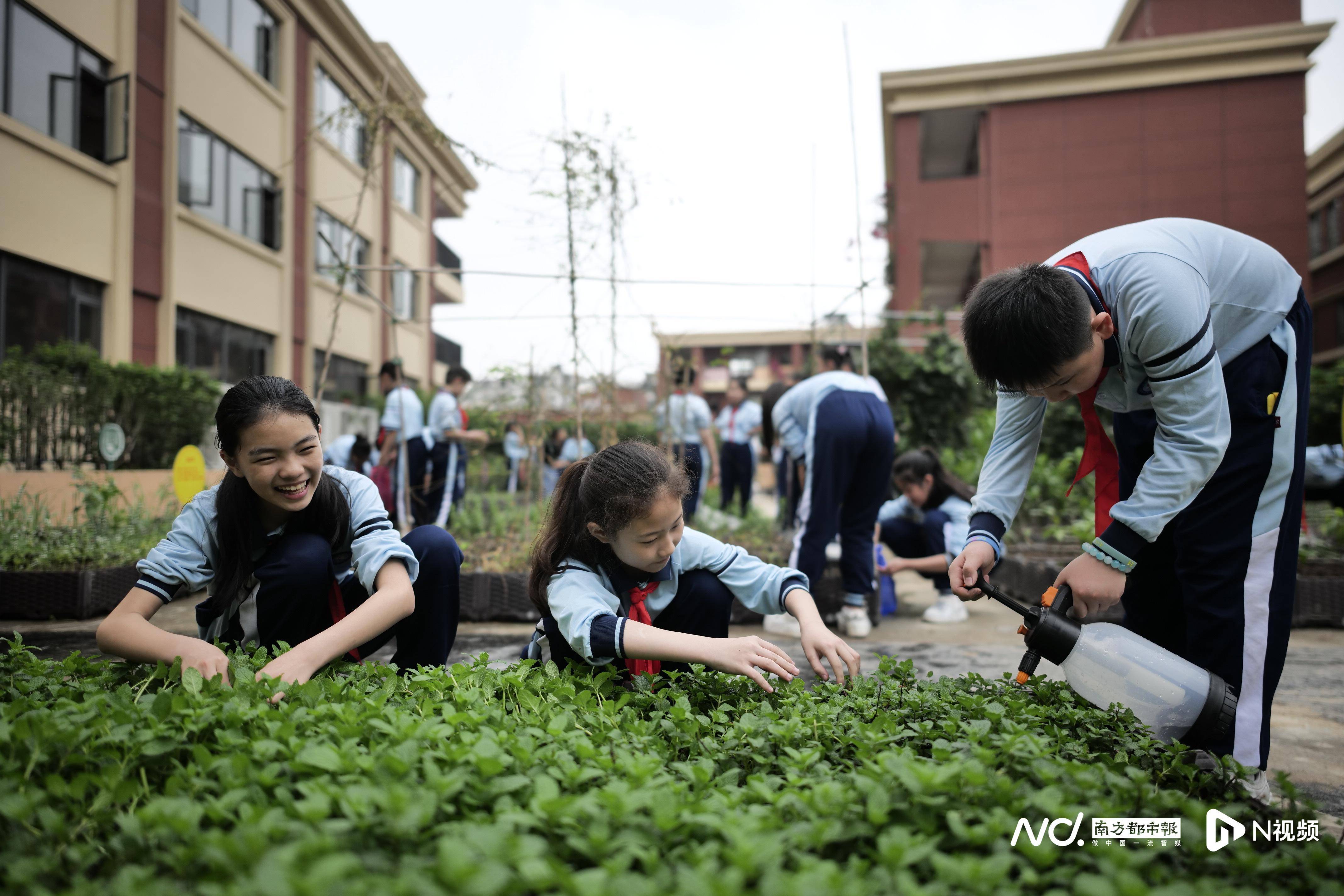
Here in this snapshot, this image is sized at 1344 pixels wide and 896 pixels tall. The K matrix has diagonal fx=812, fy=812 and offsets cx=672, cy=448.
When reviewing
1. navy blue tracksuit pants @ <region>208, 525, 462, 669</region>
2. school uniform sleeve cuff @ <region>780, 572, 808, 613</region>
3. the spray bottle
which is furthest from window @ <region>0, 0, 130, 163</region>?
the spray bottle

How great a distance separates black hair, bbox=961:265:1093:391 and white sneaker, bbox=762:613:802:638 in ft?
8.86

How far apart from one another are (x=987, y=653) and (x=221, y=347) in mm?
11699

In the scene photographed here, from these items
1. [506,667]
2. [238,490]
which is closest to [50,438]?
[238,490]

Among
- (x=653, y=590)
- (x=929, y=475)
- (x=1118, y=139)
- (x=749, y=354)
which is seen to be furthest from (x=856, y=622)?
(x=749, y=354)

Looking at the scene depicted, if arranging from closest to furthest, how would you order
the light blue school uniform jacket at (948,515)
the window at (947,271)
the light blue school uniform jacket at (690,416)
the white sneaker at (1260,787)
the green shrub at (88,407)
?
the white sneaker at (1260,787) → the light blue school uniform jacket at (948,515) → the green shrub at (88,407) → the light blue school uniform jacket at (690,416) → the window at (947,271)

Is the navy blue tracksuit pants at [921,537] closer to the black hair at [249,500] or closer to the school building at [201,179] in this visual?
the black hair at [249,500]

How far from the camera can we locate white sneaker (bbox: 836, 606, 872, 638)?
4434 millimetres

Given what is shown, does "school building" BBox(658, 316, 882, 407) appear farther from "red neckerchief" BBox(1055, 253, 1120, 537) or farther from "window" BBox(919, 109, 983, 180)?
"window" BBox(919, 109, 983, 180)

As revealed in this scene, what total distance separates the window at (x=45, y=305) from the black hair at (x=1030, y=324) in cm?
869

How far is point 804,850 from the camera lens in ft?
3.79

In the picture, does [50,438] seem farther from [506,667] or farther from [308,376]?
[308,376]

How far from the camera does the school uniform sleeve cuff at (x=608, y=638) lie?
196cm

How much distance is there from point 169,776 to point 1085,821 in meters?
1.42

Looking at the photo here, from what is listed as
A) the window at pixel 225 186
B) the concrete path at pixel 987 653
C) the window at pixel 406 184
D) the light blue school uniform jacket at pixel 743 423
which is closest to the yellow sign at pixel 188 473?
the concrete path at pixel 987 653
